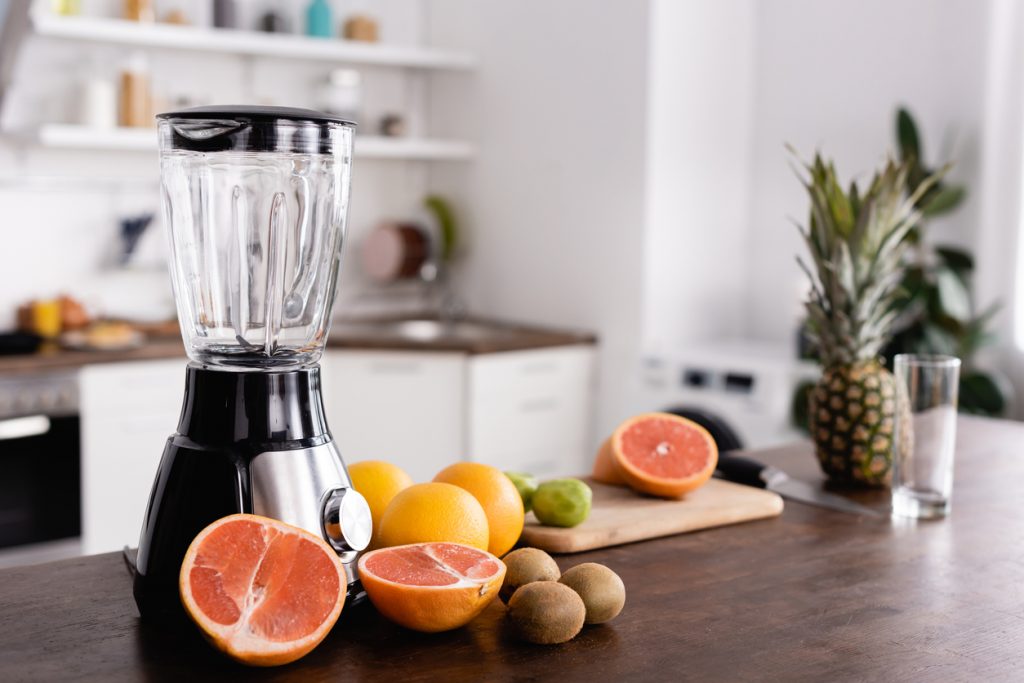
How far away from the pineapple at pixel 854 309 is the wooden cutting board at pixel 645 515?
0.56ft

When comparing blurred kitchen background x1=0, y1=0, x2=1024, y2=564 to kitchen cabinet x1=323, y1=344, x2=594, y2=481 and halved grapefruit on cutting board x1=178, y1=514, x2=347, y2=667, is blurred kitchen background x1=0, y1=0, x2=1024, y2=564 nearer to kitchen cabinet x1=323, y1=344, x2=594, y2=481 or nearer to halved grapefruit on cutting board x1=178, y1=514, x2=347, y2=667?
kitchen cabinet x1=323, y1=344, x2=594, y2=481

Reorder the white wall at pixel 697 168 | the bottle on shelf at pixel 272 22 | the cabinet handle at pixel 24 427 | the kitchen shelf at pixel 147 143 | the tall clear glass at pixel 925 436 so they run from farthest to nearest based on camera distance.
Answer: the bottle on shelf at pixel 272 22, the white wall at pixel 697 168, the kitchen shelf at pixel 147 143, the cabinet handle at pixel 24 427, the tall clear glass at pixel 925 436

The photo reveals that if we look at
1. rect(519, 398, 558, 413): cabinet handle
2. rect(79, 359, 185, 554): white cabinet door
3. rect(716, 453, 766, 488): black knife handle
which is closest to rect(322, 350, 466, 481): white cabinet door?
rect(519, 398, 558, 413): cabinet handle

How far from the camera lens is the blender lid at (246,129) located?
3.35ft

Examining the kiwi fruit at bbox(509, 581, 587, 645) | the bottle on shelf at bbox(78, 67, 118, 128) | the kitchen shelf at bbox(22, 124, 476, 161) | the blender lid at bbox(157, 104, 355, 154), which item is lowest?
the kiwi fruit at bbox(509, 581, 587, 645)

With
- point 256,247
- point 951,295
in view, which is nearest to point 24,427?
point 256,247

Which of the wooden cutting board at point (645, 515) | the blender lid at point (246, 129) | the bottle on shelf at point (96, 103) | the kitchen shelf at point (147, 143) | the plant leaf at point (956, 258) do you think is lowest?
the wooden cutting board at point (645, 515)

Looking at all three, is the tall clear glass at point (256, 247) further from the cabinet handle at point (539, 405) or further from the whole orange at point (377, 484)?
the cabinet handle at point (539, 405)

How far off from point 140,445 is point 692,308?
1.82 meters

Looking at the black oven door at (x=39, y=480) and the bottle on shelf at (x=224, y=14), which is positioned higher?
the bottle on shelf at (x=224, y=14)

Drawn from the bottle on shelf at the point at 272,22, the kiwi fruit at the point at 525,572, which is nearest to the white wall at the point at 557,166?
the bottle on shelf at the point at 272,22

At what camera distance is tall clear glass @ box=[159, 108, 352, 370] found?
1146 millimetres

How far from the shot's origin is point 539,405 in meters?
3.65

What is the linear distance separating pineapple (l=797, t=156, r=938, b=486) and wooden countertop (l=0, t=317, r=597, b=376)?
73.7 inches
